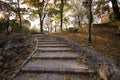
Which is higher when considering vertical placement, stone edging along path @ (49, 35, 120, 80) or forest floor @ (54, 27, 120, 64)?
forest floor @ (54, 27, 120, 64)

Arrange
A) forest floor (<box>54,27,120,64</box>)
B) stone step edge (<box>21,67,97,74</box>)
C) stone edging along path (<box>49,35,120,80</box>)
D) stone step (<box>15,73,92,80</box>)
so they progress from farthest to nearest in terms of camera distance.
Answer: forest floor (<box>54,27,120,64</box>)
stone step edge (<box>21,67,97,74</box>)
stone step (<box>15,73,92,80</box>)
stone edging along path (<box>49,35,120,80</box>)

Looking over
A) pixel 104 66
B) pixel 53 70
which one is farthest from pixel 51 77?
pixel 104 66

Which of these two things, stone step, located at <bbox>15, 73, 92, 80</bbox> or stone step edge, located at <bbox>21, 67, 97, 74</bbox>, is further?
stone step edge, located at <bbox>21, 67, 97, 74</bbox>

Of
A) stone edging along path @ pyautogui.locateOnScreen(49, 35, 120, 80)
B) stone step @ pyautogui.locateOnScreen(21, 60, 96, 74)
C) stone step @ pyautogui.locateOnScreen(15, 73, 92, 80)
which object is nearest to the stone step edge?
stone step @ pyautogui.locateOnScreen(21, 60, 96, 74)

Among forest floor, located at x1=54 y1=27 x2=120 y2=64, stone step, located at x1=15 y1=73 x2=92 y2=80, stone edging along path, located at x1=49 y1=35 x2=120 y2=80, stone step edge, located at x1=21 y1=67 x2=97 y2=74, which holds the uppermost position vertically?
forest floor, located at x1=54 y1=27 x2=120 y2=64

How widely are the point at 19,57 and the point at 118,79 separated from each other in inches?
194

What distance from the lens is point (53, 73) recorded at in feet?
17.5

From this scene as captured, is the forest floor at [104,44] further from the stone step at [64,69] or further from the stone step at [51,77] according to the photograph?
the stone step at [51,77]

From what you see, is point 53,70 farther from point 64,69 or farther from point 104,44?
point 104,44

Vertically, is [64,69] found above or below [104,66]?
below


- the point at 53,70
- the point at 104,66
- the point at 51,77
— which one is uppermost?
the point at 104,66

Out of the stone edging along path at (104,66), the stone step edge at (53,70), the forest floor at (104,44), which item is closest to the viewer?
the stone edging along path at (104,66)

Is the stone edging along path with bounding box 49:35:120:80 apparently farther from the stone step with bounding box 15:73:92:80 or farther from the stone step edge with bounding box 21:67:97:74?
the stone step with bounding box 15:73:92:80

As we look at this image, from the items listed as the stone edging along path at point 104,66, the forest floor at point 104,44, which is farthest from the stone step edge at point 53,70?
the forest floor at point 104,44
